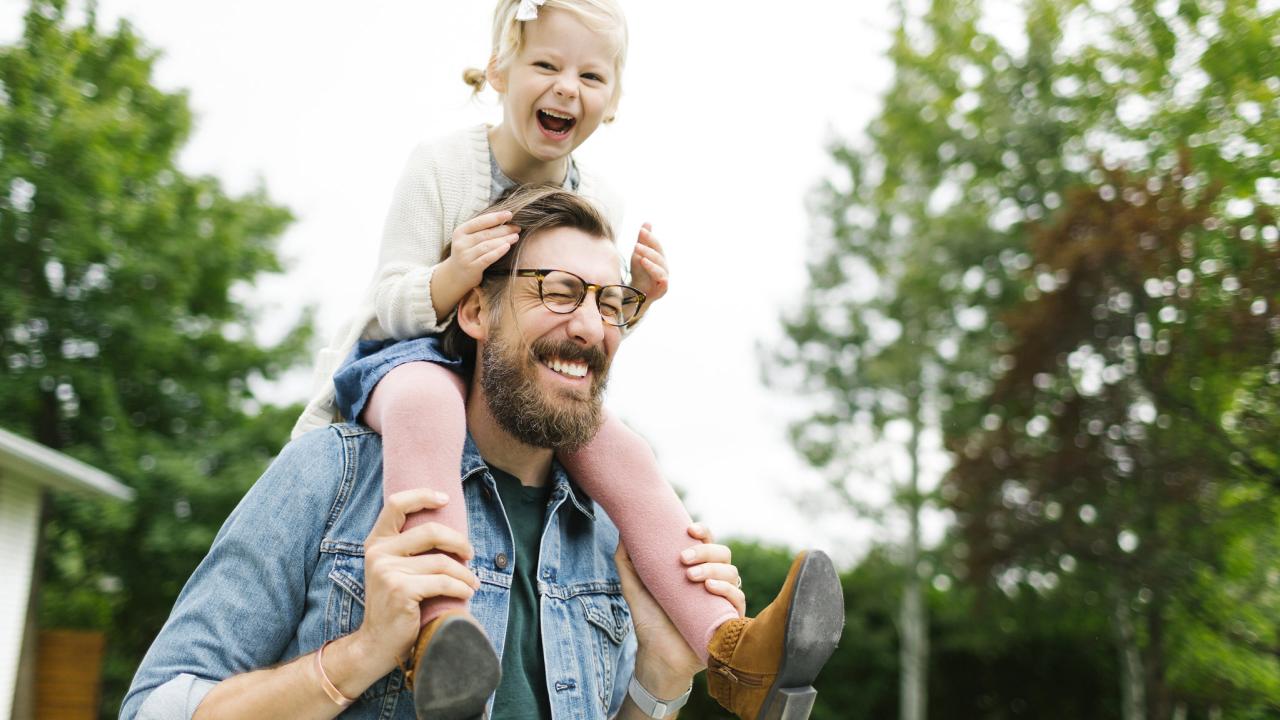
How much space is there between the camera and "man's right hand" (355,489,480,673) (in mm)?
1697

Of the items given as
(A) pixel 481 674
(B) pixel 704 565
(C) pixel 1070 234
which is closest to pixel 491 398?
(B) pixel 704 565

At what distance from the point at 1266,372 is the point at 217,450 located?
43.3 feet

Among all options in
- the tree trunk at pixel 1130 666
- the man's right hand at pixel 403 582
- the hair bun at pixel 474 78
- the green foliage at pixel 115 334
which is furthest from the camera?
the green foliage at pixel 115 334

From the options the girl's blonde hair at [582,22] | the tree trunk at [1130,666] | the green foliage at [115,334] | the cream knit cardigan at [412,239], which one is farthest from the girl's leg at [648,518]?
the green foliage at [115,334]

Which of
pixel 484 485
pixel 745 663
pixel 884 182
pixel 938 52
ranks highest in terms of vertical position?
pixel 938 52

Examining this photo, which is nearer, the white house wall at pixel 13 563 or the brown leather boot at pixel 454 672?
the brown leather boot at pixel 454 672

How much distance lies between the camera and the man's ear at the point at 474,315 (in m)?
2.22

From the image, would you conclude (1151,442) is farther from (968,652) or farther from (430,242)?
(430,242)

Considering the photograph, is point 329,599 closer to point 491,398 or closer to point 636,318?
Result: point 491,398

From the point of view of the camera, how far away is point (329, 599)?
1.93 m

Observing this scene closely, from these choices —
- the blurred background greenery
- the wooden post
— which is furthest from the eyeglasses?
the wooden post

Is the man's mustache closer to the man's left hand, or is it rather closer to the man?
the man

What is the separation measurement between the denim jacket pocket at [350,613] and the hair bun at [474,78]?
1.27 m

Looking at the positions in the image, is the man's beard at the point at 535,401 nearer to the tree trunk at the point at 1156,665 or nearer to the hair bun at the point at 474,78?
the hair bun at the point at 474,78
